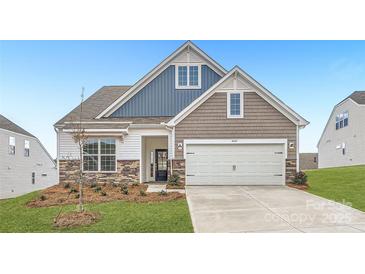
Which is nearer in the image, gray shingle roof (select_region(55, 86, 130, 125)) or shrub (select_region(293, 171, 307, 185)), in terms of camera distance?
shrub (select_region(293, 171, 307, 185))

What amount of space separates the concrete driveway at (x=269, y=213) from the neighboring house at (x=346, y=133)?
1238cm

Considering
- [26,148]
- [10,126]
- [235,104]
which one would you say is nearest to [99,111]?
[235,104]

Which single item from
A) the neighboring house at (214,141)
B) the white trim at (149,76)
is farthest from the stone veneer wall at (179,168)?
the white trim at (149,76)

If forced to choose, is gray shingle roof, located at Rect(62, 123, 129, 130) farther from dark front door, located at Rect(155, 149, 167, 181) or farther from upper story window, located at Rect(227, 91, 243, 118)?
upper story window, located at Rect(227, 91, 243, 118)

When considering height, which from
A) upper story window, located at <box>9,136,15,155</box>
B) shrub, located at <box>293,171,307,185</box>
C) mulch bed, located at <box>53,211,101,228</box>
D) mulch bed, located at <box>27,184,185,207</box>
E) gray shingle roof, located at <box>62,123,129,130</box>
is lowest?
mulch bed, located at <box>27,184,185,207</box>

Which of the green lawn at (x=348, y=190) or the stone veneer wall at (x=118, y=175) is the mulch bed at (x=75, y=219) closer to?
the stone veneer wall at (x=118, y=175)

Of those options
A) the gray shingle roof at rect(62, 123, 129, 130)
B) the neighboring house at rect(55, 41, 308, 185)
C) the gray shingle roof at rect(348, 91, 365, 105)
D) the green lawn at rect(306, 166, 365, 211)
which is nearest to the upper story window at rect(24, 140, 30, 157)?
the neighboring house at rect(55, 41, 308, 185)

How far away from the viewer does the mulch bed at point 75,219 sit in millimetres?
6734

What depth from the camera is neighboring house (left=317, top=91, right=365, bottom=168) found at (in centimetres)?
1958

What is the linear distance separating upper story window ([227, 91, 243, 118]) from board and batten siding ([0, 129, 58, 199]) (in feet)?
49.6

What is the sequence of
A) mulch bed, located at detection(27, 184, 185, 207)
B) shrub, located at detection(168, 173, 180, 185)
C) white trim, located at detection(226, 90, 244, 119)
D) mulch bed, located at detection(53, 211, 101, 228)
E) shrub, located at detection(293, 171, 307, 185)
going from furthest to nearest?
white trim, located at detection(226, 90, 244, 119) → shrub, located at detection(293, 171, 307, 185) → shrub, located at detection(168, 173, 180, 185) → mulch bed, located at detection(27, 184, 185, 207) → mulch bed, located at detection(53, 211, 101, 228)

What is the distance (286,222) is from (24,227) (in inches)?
256

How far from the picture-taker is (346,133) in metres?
21.2
